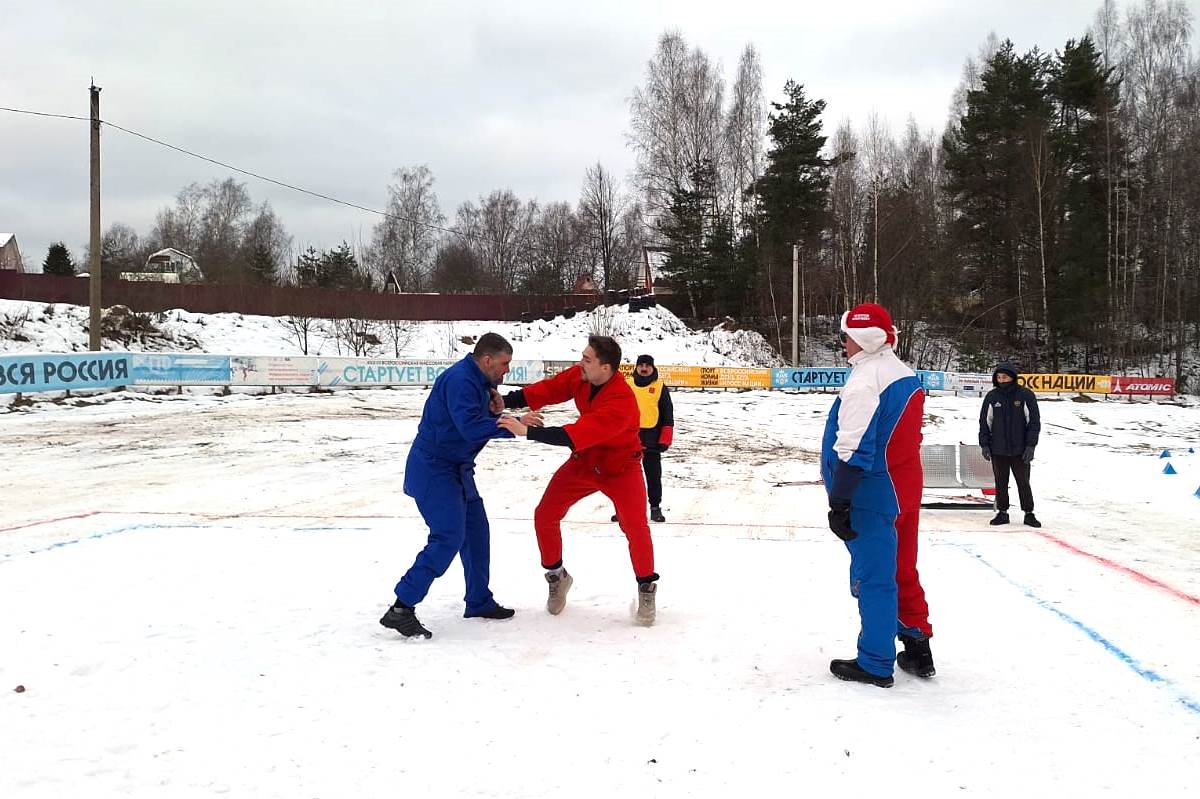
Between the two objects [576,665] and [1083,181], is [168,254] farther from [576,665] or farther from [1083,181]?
[576,665]

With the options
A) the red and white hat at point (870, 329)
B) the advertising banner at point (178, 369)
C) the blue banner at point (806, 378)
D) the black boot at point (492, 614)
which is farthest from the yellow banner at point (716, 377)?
the red and white hat at point (870, 329)

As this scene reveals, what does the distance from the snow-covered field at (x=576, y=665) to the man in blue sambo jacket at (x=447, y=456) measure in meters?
0.28

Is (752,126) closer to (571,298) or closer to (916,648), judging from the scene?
(571,298)

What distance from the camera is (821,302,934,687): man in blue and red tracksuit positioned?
356cm

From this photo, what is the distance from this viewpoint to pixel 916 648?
3826mm

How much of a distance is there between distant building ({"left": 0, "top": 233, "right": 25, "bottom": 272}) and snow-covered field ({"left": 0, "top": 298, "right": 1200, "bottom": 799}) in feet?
219

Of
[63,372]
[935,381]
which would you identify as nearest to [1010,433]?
[63,372]

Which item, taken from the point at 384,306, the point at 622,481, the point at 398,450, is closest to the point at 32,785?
the point at 622,481

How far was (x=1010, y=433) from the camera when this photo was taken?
8.38 metres

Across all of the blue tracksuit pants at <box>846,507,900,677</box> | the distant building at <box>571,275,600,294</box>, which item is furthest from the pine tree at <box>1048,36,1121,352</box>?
the blue tracksuit pants at <box>846,507,900,677</box>

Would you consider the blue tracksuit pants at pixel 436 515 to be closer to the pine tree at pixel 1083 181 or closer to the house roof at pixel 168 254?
the pine tree at pixel 1083 181

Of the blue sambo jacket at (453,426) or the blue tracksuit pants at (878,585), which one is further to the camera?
the blue sambo jacket at (453,426)

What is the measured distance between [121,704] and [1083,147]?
49.3 meters

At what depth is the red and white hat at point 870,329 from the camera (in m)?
3.74
